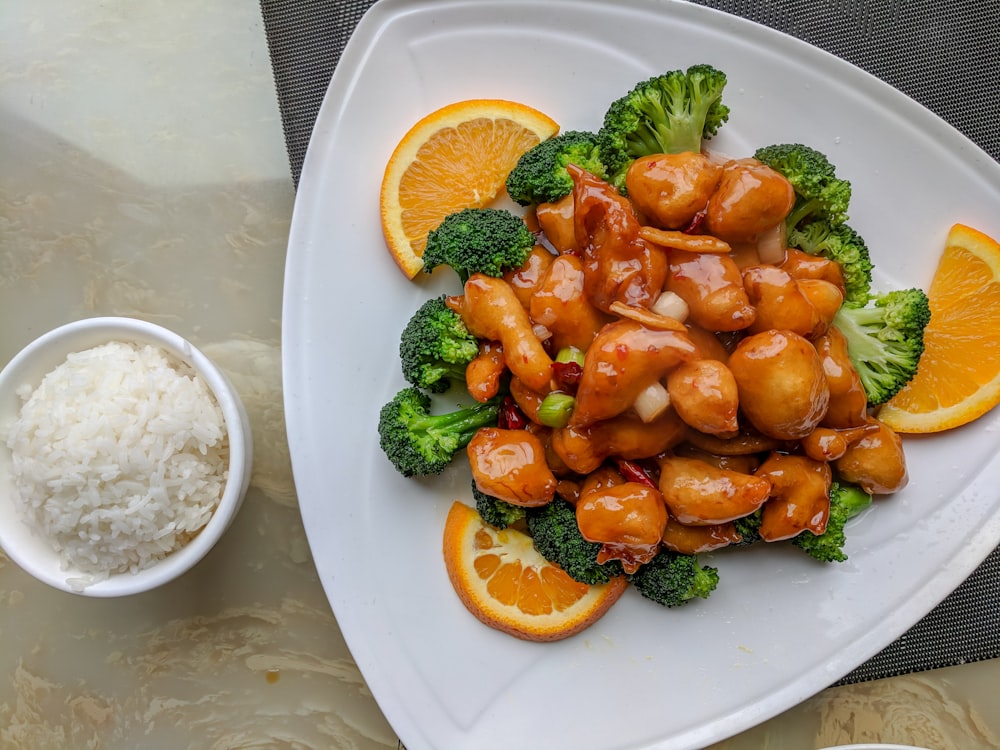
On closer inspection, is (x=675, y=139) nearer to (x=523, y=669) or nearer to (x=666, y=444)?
(x=666, y=444)

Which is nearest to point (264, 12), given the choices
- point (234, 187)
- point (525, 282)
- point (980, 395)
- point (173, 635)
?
point (234, 187)

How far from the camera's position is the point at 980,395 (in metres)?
2.14

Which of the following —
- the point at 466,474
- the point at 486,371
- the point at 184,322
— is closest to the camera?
the point at 486,371

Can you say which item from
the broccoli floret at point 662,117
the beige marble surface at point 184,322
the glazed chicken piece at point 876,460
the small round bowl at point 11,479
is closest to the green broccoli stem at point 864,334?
the glazed chicken piece at point 876,460

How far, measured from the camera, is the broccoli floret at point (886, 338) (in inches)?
81.4

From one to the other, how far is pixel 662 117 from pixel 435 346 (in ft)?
2.95

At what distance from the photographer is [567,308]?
194cm

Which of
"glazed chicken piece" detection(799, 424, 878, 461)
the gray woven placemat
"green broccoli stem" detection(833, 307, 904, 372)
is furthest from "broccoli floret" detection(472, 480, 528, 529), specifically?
the gray woven placemat

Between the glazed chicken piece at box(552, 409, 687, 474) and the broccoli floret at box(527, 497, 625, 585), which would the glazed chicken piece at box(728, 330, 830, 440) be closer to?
the glazed chicken piece at box(552, 409, 687, 474)

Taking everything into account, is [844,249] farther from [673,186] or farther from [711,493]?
[711,493]

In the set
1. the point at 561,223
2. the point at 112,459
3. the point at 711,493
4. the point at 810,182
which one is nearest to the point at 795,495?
the point at 711,493

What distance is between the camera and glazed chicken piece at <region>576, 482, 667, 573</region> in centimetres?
189

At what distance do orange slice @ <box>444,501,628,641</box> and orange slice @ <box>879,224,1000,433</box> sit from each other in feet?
3.26

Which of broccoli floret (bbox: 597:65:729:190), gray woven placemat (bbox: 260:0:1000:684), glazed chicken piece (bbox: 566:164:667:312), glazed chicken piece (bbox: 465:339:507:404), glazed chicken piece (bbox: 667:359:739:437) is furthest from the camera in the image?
gray woven placemat (bbox: 260:0:1000:684)
